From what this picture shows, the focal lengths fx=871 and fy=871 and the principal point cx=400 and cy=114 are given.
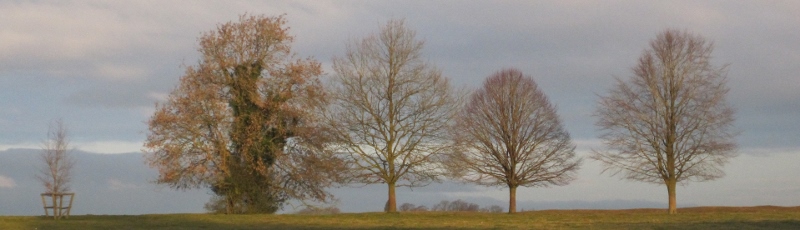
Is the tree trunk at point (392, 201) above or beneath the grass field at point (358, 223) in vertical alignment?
above

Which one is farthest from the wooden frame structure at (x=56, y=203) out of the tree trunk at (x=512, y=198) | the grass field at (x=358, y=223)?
the tree trunk at (x=512, y=198)

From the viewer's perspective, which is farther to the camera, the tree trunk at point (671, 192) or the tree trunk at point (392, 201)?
the tree trunk at point (671, 192)

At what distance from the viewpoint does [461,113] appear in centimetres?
4462

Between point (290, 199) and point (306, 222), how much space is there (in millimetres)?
10643

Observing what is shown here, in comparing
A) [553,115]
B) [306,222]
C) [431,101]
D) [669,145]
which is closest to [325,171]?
[431,101]

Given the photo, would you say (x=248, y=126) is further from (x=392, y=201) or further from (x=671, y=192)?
(x=671, y=192)

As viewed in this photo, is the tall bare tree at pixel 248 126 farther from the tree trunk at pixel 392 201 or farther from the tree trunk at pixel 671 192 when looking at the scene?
the tree trunk at pixel 671 192

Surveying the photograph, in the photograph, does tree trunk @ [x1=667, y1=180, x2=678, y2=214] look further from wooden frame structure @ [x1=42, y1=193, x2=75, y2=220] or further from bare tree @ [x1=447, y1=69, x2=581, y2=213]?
wooden frame structure @ [x1=42, y1=193, x2=75, y2=220]

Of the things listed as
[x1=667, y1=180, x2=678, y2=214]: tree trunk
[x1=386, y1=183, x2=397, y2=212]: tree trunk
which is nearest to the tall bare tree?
[x1=386, y1=183, x2=397, y2=212]: tree trunk

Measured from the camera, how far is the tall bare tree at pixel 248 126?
40375 mm

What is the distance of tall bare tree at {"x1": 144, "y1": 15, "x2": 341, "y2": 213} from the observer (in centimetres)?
4038

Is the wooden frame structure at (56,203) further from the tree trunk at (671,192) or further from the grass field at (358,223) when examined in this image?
the tree trunk at (671,192)

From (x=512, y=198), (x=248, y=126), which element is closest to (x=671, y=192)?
(x=512, y=198)

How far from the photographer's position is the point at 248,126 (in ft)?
136
